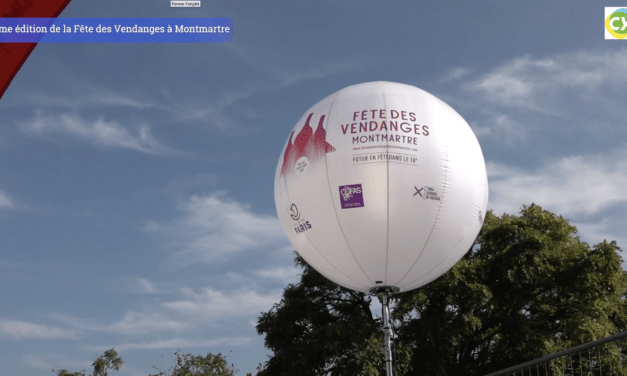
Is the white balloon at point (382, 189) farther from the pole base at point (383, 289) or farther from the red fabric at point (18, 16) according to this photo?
the red fabric at point (18, 16)

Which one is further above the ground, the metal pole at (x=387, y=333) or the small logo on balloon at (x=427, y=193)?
the small logo on balloon at (x=427, y=193)

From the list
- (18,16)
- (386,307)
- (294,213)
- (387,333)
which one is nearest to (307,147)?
(294,213)

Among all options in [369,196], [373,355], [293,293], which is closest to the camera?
[369,196]

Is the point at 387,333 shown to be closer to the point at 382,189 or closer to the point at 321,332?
the point at 382,189

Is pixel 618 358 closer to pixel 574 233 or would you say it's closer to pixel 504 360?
pixel 504 360

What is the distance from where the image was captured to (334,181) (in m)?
10.1

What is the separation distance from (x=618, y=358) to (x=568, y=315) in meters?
2.41

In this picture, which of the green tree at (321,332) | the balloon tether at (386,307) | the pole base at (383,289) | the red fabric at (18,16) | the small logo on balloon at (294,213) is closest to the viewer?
the red fabric at (18,16)

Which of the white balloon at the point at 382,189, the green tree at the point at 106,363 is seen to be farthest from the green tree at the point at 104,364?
the white balloon at the point at 382,189

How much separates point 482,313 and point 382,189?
53.3 feet

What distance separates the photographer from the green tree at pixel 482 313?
22.7m

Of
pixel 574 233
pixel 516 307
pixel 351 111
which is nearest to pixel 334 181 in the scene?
pixel 351 111

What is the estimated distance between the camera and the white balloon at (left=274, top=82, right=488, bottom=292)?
9.94 metres

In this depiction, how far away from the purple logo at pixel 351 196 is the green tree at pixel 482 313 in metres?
12.9
